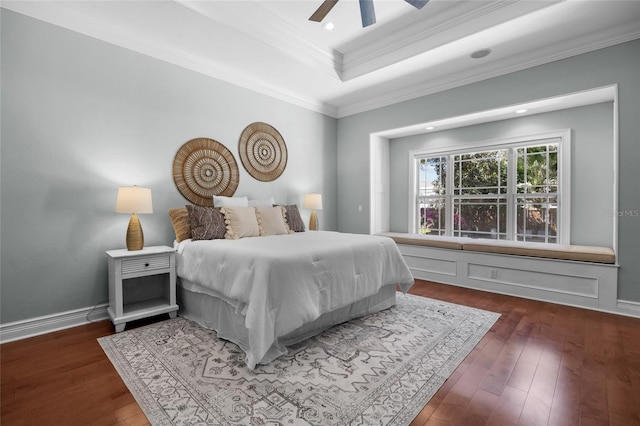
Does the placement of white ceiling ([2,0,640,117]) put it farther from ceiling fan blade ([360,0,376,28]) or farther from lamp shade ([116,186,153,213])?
lamp shade ([116,186,153,213])

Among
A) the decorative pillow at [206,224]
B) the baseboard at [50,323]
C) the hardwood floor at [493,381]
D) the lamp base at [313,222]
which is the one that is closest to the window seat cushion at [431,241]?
the lamp base at [313,222]

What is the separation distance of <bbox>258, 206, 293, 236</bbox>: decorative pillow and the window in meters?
2.59

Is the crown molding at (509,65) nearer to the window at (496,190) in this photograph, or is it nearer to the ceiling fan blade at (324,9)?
the window at (496,190)

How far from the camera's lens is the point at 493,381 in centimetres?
186

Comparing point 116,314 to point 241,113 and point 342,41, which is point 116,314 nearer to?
point 241,113

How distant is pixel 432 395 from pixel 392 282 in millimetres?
1393

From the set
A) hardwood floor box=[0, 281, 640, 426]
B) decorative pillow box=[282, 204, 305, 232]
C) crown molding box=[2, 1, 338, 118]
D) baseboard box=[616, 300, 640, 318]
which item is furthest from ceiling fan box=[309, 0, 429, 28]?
baseboard box=[616, 300, 640, 318]

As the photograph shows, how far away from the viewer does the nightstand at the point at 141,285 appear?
258 centimetres

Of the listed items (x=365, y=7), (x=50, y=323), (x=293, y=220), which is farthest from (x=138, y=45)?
(x=50, y=323)

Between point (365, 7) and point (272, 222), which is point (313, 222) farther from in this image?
point (365, 7)

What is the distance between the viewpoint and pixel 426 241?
431 cm

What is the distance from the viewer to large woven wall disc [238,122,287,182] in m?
4.13

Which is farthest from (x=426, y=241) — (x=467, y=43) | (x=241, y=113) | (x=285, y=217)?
(x=241, y=113)

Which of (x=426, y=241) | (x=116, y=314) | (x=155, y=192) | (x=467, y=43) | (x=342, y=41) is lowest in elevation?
(x=116, y=314)
